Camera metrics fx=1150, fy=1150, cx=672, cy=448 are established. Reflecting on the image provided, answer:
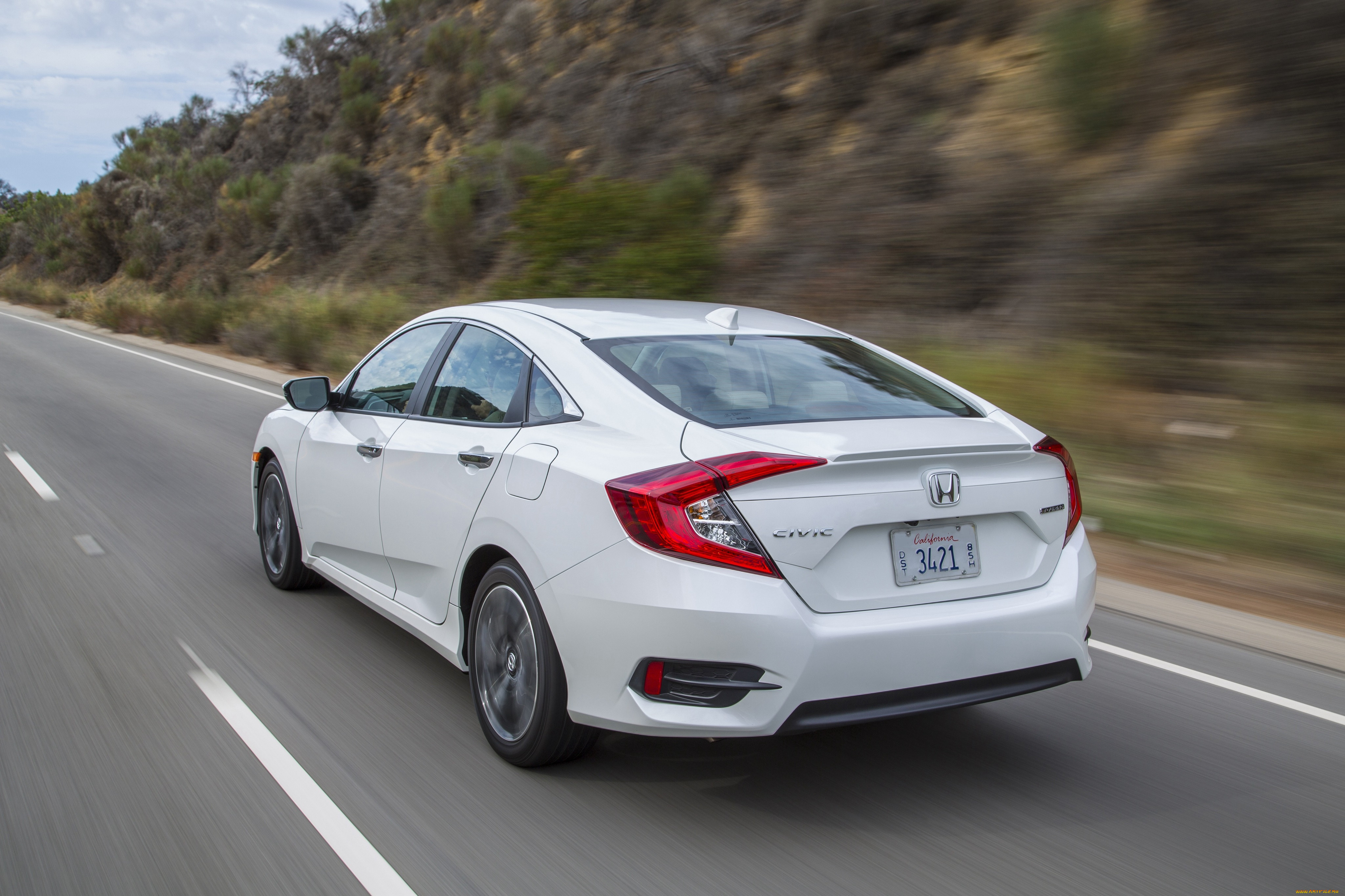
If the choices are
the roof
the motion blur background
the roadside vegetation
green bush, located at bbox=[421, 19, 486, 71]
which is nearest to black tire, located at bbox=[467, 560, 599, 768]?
the roof

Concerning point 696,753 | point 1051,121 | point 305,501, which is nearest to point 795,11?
point 1051,121

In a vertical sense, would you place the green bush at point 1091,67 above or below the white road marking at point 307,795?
above

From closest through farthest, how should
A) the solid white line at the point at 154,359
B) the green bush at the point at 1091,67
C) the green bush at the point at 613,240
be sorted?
1. the green bush at the point at 1091,67
2. the green bush at the point at 613,240
3. the solid white line at the point at 154,359

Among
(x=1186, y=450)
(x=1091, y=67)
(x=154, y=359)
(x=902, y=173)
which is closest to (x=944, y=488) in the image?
(x=1186, y=450)

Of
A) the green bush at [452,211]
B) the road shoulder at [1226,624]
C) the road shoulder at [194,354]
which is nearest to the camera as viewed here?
the road shoulder at [1226,624]

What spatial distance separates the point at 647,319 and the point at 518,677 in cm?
146

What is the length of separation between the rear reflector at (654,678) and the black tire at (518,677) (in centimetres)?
36

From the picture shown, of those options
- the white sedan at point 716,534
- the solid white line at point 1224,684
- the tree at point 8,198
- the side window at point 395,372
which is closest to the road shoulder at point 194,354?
the side window at point 395,372

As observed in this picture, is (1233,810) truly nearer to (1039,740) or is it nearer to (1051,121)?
(1039,740)

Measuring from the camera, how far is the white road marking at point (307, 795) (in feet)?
10.3

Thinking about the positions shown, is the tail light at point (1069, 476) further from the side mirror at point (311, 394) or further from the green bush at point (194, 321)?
the green bush at point (194, 321)

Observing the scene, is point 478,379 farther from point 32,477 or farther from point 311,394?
point 32,477

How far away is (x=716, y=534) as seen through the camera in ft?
10.5

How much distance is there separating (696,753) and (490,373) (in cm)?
158
